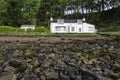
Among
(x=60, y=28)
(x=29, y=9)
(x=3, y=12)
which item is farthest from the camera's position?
(x=29, y=9)

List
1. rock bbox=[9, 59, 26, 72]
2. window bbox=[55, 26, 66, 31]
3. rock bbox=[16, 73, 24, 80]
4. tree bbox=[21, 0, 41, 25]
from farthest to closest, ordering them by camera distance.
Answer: tree bbox=[21, 0, 41, 25], window bbox=[55, 26, 66, 31], rock bbox=[9, 59, 26, 72], rock bbox=[16, 73, 24, 80]

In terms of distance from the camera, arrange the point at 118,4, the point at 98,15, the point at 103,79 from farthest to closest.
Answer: the point at 118,4, the point at 98,15, the point at 103,79

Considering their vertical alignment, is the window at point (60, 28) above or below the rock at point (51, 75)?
above

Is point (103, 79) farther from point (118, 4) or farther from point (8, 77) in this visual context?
point (118, 4)

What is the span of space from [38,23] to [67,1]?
1222 cm

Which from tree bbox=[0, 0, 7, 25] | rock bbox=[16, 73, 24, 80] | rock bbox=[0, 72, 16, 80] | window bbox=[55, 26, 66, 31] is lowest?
rock bbox=[16, 73, 24, 80]

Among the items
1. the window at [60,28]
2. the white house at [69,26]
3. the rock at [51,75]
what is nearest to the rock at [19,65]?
the rock at [51,75]

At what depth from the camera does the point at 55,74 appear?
799cm

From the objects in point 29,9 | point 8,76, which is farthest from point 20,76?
point 29,9

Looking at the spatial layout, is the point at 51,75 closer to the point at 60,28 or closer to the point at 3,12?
the point at 60,28

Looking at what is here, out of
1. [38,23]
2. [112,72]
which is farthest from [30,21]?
[112,72]

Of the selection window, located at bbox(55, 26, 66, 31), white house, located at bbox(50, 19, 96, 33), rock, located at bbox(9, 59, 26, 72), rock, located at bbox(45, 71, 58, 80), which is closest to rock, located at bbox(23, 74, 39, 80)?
rock, located at bbox(45, 71, 58, 80)

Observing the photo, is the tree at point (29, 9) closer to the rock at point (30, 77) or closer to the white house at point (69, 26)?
the white house at point (69, 26)

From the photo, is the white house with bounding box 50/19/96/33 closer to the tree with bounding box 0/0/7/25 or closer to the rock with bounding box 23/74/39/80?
the tree with bounding box 0/0/7/25
